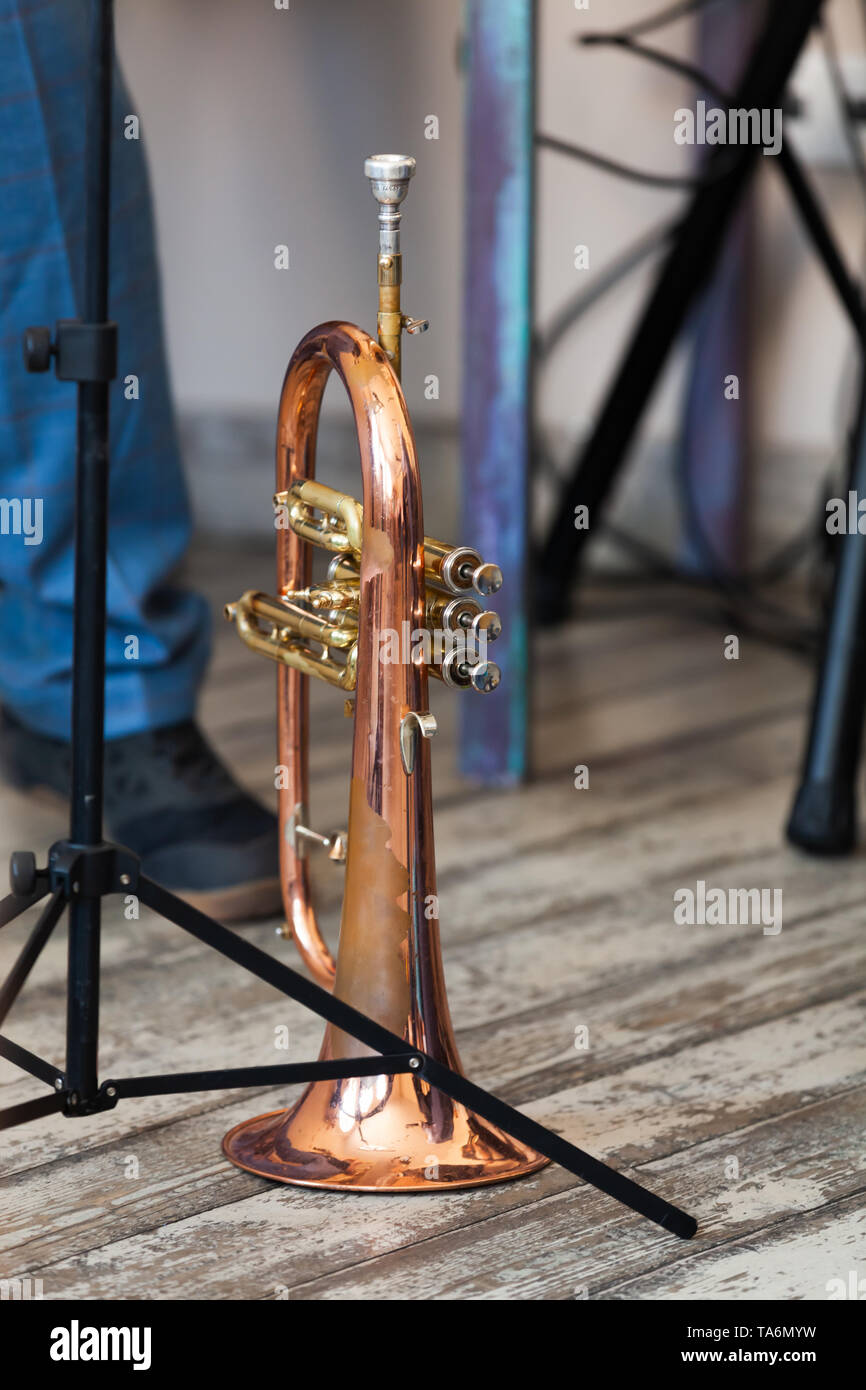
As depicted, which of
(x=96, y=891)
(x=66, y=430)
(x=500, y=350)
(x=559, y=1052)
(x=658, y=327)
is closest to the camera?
(x=96, y=891)

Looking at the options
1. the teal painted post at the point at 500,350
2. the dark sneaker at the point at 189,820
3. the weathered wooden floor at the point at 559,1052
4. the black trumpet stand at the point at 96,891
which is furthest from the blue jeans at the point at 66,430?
the black trumpet stand at the point at 96,891

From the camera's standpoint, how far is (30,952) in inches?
29.7

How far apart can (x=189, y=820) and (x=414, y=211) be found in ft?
3.61

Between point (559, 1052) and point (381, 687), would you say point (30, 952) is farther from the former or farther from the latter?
point (559, 1052)

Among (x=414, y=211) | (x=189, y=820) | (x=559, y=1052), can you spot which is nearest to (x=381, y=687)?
(x=559, y=1052)

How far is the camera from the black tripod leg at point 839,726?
1.29 meters

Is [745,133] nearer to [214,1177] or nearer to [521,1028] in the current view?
[521,1028]

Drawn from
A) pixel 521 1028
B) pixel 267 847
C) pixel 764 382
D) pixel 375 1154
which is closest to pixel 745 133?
pixel 764 382

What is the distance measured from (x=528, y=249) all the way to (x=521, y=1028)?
2.13 feet

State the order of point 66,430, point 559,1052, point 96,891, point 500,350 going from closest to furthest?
point 96,891, point 559,1052, point 66,430, point 500,350

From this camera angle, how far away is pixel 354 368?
77 cm

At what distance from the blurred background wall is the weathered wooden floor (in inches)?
22.9

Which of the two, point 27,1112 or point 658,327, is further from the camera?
point 658,327

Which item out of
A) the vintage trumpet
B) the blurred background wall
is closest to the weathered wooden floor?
the vintage trumpet
